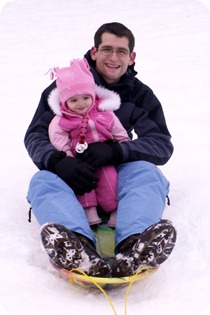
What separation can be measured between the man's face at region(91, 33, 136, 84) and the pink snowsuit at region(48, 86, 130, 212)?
13cm

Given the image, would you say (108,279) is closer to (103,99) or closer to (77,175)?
(77,175)

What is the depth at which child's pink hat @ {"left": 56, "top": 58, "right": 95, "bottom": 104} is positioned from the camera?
2.57 metres

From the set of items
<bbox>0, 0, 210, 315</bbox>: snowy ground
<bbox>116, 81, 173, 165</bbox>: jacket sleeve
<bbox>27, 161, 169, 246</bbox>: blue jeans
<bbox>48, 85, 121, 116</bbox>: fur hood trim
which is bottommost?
<bbox>0, 0, 210, 315</bbox>: snowy ground

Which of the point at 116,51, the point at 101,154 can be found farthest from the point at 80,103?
the point at 116,51

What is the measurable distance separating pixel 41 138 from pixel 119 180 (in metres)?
0.46

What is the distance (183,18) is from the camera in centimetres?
729

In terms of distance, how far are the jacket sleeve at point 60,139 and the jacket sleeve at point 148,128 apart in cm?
26

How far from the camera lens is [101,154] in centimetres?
252

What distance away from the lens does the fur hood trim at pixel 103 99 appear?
8.80 feet

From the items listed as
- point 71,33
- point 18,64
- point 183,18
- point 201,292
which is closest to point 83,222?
point 201,292

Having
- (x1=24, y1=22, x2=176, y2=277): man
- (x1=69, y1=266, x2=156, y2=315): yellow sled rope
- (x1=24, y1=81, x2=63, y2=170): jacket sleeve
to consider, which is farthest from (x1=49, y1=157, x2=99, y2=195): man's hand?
(x1=69, y1=266, x2=156, y2=315): yellow sled rope

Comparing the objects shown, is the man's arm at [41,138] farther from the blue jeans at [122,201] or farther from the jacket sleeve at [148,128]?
the jacket sleeve at [148,128]

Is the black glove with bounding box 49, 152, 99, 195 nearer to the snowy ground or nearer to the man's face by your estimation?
the snowy ground

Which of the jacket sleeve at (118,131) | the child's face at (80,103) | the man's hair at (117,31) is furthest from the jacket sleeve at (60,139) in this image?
the man's hair at (117,31)
